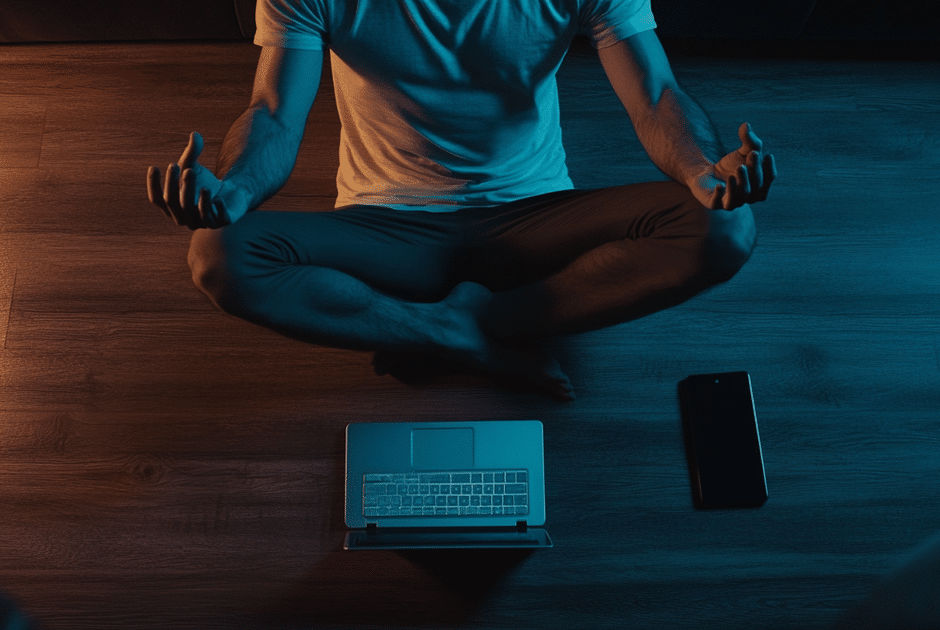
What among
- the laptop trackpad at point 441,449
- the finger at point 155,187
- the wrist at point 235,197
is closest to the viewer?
the finger at point 155,187

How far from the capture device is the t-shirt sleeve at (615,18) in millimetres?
1174

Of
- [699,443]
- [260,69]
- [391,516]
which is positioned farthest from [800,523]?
[260,69]

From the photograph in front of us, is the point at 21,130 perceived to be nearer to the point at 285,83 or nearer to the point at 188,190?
the point at 285,83

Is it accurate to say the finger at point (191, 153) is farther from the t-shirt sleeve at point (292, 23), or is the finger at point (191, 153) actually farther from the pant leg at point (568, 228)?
the pant leg at point (568, 228)

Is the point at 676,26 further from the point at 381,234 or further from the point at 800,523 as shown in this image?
the point at 800,523

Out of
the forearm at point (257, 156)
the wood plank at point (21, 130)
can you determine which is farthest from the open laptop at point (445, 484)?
the wood plank at point (21, 130)

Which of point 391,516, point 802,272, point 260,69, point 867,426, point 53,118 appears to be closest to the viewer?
point 260,69

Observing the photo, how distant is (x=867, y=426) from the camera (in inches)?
57.0

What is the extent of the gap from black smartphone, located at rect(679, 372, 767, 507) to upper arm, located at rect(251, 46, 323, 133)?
0.93 meters

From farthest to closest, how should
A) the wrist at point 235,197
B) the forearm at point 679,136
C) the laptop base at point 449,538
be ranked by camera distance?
1. the laptop base at point 449,538
2. the forearm at point 679,136
3. the wrist at point 235,197

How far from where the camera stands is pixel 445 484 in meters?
1.32

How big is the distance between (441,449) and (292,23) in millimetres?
798

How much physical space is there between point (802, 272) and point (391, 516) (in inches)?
40.8

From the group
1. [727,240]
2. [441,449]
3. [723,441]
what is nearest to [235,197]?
[441,449]
